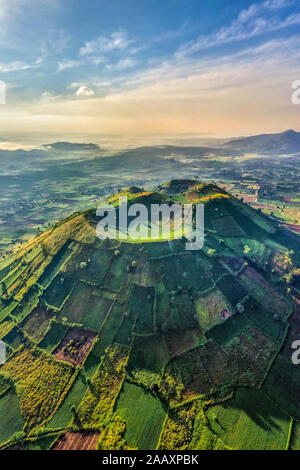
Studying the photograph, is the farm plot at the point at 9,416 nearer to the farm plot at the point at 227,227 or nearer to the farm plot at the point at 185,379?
the farm plot at the point at 185,379

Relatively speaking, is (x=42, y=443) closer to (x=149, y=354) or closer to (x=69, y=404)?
(x=69, y=404)

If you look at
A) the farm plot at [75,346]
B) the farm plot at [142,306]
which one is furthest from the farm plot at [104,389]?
the farm plot at [142,306]

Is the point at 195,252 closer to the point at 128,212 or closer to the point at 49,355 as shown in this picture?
the point at 128,212

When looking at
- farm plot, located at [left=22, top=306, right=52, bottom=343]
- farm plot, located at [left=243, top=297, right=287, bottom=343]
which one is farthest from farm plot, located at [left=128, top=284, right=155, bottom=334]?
farm plot, located at [left=243, top=297, right=287, bottom=343]

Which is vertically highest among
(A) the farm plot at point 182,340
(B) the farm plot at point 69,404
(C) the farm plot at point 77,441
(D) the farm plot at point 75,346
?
(A) the farm plot at point 182,340

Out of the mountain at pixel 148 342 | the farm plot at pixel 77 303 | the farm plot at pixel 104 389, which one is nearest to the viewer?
the mountain at pixel 148 342

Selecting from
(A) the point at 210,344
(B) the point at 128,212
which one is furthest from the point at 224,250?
(B) the point at 128,212
